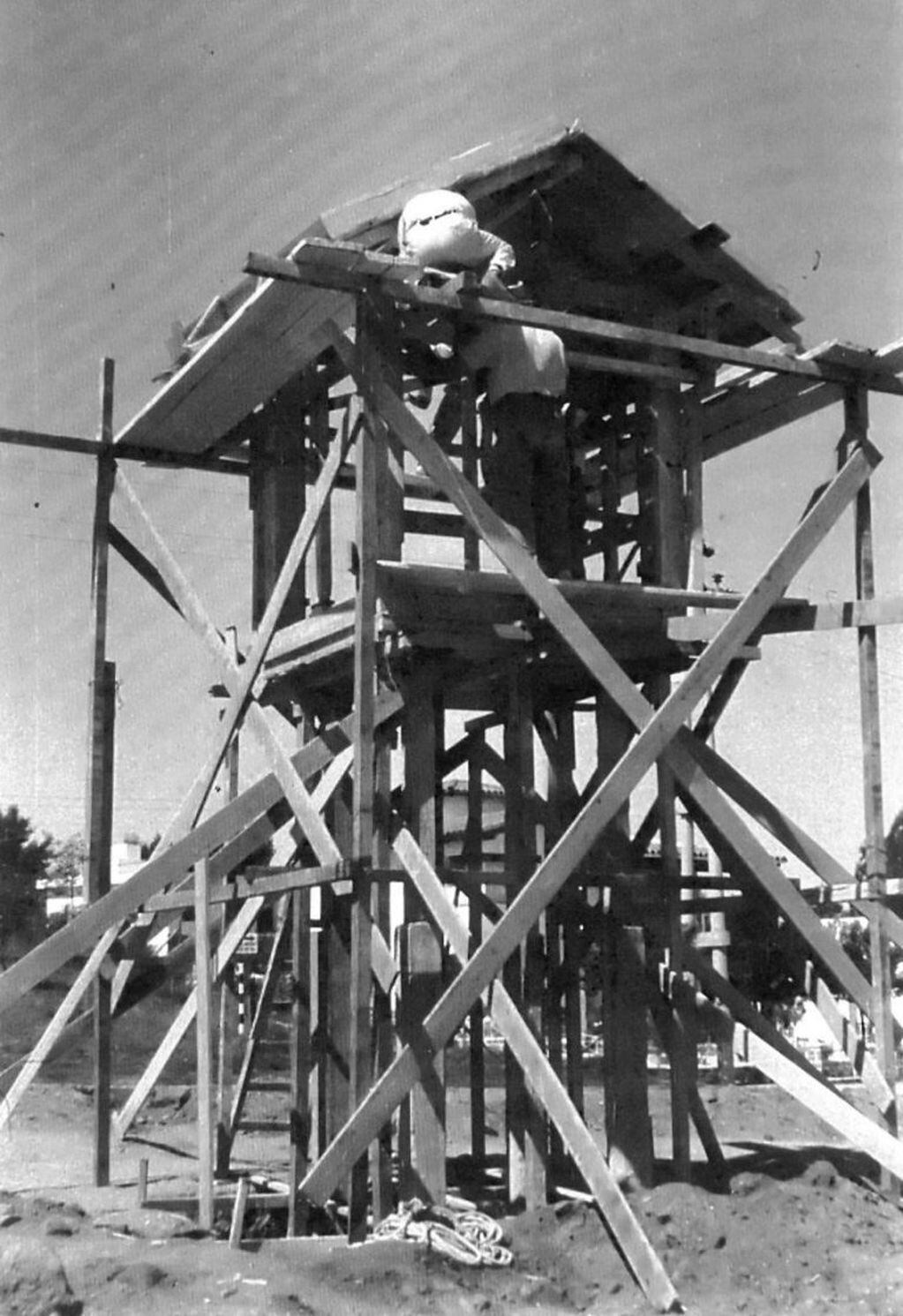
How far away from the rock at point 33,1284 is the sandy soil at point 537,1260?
10 mm

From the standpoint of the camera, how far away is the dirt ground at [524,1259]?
8.66m

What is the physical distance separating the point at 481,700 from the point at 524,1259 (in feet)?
17.3

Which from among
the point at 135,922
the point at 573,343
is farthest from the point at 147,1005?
the point at 573,343

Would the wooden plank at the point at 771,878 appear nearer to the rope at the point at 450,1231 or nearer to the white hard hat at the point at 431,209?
the rope at the point at 450,1231

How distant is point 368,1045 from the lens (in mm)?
10070

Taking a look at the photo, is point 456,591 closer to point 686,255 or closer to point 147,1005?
point 686,255

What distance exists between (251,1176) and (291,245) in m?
7.90

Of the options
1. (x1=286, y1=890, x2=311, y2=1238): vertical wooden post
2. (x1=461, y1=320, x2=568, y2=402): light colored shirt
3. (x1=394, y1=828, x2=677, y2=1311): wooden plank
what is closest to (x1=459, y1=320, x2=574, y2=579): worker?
(x1=461, y1=320, x2=568, y2=402): light colored shirt

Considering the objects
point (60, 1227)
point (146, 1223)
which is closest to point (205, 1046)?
point (146, 1223)

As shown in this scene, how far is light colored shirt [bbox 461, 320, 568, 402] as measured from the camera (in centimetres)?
1161

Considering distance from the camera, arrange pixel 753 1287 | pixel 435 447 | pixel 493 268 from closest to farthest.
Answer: pixel 753 1287 < pixel 435 447 < pixel 493 268

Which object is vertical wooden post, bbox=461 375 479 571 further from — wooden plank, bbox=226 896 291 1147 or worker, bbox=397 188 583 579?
wooden plank, bbox=226 896 291 1147

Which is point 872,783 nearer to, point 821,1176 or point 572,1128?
point 821,1176

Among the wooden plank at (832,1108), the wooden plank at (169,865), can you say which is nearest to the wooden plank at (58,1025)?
the wooden plank at (169,865)
